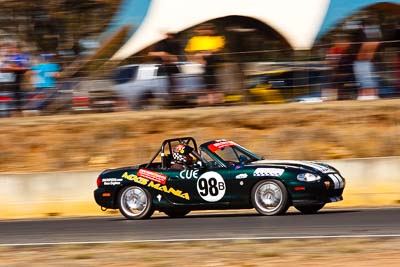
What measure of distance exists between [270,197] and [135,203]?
91.3 inches

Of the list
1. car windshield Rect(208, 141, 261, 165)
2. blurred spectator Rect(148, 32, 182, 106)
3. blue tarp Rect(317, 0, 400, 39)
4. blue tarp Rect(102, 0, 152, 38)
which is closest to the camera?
car windshield Rect(208, 141, 261, 165)

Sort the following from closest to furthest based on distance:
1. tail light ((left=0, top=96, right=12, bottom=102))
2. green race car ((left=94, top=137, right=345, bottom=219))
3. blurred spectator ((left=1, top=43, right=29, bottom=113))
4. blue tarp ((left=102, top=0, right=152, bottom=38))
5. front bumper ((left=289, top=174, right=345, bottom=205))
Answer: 1. front bumper ((left=289, top=174, right=345, bottom=205))
2. green race car ((left=94, top=137, right=345, bottom=219))
3. blurred spectator ((left=1, top=43, right=29, bottom=113))
4. tail light ((left=0, top=96, right=12, bottom=102))
5. blue tarp ((left=102, top=0, right=152, bottom=38))

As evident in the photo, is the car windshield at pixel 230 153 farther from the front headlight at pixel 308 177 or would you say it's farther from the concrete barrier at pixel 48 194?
the concrete barrier at pixel 48 194

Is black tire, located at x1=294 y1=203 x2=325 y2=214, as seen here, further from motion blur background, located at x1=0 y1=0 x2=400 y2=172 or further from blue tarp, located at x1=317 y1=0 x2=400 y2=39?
blue tarp, located at x1=317 y1=0 x2=400 y2=39

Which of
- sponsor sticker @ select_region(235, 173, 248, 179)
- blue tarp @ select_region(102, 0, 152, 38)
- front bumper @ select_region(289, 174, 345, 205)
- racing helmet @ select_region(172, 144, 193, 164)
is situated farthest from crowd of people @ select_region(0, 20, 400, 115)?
sponsor sticker @ select_region(235, 173, 248, 179)

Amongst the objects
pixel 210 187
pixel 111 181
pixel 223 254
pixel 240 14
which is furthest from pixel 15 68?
pixel 223 254

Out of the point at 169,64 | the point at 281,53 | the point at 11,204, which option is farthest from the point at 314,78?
the point at 11,204

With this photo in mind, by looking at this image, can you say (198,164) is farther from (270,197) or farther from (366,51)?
(366,51)

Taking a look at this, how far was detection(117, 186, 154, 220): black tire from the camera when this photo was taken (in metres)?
14.5

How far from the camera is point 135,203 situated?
14641mm

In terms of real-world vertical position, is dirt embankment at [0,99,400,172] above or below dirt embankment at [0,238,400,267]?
above

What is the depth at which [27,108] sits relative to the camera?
1962 cm

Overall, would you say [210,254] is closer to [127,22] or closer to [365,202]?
[365,202]

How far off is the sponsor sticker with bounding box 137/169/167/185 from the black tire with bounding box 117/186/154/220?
0.65ft
